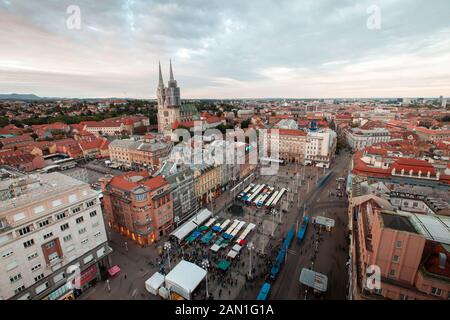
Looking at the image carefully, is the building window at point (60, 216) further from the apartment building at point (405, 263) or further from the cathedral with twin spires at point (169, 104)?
the cathedral with twin spires at point (169, 104)

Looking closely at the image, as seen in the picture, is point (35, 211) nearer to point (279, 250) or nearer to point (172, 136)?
point (279, 250)

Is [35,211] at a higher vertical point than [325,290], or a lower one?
higher

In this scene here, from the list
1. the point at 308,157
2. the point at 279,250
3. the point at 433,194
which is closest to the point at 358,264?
the point at 279,250

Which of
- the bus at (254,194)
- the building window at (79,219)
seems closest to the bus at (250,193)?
the bus at (254,194)

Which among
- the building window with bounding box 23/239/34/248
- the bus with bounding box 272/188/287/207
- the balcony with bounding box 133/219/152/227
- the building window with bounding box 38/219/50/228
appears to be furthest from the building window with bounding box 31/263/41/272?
the bus with bounding box 272/188/287/207

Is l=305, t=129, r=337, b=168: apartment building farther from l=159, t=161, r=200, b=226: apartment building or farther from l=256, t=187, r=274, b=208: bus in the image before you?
l=159, t=161, r=200, b=226: apartment building

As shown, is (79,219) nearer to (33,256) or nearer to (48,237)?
(48,237)
